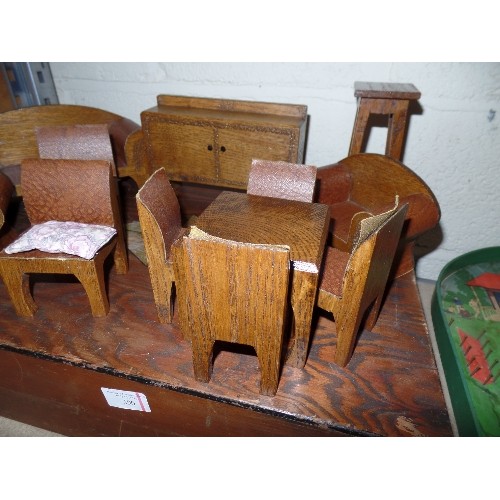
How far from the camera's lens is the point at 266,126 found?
87.5 inches

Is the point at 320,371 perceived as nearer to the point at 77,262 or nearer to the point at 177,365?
the point at 177,365

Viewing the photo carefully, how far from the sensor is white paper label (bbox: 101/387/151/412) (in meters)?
1.62

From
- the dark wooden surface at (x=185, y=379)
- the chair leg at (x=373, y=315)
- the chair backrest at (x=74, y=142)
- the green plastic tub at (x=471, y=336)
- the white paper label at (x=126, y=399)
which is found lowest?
the green plastic tub at (x=471, y=336)

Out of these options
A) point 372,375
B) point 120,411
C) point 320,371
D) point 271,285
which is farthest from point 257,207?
point 120,411

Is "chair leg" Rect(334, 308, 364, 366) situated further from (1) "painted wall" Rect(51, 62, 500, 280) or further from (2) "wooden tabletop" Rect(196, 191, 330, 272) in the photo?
(1) "painted wall" Rect(51, 62, 500, 280)

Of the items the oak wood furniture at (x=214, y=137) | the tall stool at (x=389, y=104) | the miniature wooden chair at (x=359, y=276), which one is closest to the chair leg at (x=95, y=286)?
the miniature wooden chair at (x=359, y=276)

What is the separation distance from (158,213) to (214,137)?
982 mm

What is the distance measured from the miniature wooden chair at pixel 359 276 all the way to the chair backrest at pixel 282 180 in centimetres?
40

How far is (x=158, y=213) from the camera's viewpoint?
160 centimetres

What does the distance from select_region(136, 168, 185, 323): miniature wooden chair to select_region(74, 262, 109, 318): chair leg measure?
24cm

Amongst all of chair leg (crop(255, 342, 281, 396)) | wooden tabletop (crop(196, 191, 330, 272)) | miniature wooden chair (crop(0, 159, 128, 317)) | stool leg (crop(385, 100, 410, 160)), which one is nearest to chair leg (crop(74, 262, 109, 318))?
miniature wooden chair (crop(0, 159, 128, 317))

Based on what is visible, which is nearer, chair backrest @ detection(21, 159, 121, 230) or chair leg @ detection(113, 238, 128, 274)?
chair backrest @ detection(21, 159, 121, 230)

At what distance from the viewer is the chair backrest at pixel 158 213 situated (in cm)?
146

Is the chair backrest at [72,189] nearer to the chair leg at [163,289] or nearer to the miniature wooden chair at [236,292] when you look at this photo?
the chair leg at [163,289]
